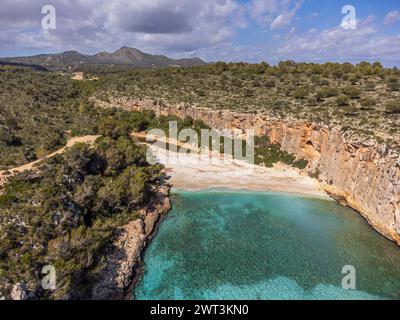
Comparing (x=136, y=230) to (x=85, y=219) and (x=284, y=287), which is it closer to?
(x=85, y=219)

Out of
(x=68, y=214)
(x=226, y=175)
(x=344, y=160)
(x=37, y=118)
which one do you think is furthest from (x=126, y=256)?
(x=37, y=118)

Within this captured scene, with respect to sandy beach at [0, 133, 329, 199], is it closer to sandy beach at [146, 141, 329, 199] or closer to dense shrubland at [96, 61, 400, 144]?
sandy beach at [146, 141, 329, 199]

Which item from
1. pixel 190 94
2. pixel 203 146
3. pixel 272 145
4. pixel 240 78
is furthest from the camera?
pixel 240 78

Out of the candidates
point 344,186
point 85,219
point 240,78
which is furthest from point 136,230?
point 240,78

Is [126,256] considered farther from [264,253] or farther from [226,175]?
[226,175]

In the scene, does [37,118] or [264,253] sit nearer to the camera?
[264,253]

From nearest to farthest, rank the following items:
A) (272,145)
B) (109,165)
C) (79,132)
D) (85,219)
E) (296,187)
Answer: (85,219) → (109,165) → (296,187) → (79,132) → (272,145)
